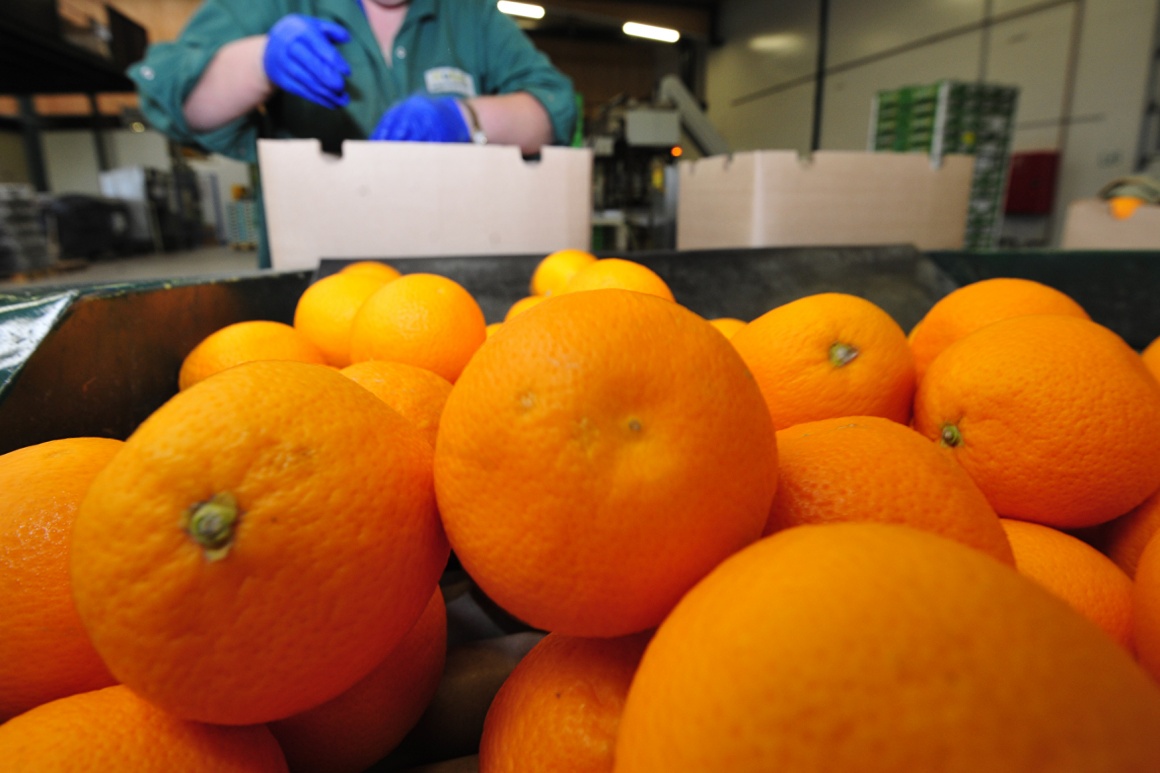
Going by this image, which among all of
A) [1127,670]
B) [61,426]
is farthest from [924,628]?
[61,426]

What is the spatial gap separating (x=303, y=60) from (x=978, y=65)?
7484mm

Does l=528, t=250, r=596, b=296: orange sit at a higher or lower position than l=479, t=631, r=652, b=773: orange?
higher

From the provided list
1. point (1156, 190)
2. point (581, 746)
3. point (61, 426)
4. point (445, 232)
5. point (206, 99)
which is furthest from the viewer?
point (1156, 190)

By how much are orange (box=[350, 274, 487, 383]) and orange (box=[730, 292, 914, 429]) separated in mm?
398

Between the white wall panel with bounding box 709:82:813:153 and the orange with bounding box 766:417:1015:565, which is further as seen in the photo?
the white wall panel with bounding box 709:82:813:153

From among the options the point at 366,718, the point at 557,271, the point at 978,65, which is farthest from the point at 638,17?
the point at 366,718

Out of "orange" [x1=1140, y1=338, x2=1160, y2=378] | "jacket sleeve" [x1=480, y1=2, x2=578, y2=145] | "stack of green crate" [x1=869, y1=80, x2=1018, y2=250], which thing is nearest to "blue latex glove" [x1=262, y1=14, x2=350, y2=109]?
"jacket sleeve" [x1=480, y1=2, x2=578, y2=145]

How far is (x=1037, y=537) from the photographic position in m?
0.50

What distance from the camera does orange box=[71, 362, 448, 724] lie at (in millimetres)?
321

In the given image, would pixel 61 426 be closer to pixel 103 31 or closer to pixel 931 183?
pixel 931 183

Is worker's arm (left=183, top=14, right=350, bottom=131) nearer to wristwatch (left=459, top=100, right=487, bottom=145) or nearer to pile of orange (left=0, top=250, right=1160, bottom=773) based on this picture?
wristwatch (left=459, top=100, right=487, bottom=145)

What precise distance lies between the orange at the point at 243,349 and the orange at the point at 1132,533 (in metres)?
0.97

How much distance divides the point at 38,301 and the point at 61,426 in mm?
154

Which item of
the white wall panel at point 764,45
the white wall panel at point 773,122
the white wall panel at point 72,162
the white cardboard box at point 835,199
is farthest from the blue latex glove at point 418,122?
the white wall panel at point 72,162
